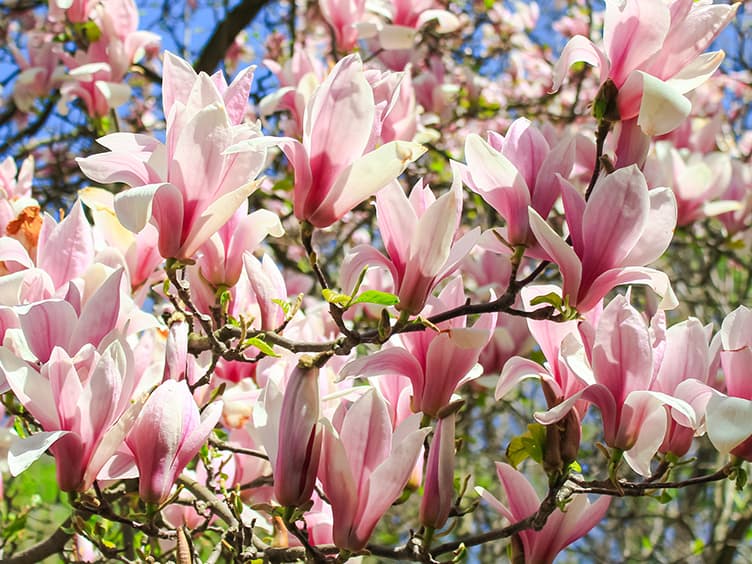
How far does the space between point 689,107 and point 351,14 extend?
4.40 feet

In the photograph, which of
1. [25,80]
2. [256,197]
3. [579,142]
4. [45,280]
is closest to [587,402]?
[45,280]

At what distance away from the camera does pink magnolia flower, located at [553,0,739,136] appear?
986 millimetres

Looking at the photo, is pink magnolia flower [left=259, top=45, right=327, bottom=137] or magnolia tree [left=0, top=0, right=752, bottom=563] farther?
pink magnolia flower [left=259, top=45, right=327, bottom=137]

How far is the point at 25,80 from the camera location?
2314mm

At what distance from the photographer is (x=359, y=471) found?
91 centimetres

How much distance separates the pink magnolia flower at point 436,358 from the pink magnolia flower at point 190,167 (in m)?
0.24

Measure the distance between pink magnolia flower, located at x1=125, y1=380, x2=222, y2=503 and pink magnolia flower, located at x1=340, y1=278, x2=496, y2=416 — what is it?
0.21 m

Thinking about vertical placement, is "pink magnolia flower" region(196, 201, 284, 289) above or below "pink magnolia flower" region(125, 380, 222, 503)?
above

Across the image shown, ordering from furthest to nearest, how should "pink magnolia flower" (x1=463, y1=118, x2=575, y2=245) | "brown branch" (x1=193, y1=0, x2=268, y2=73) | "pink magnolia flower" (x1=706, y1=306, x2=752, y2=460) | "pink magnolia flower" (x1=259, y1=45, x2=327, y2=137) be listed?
"brown branch" (x1=193, y1=0, x2=268, y2=73) → "pink magnolia flower" (x1=259, y1=45, x2=327, y2=137) → "pink magnolia flower" (x1=463, y1=118, x2=575, y2=245) → "pink magnolia flower" (x1=706, y1=306, x2=752, y2=460)

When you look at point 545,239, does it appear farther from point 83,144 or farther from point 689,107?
point 83,144

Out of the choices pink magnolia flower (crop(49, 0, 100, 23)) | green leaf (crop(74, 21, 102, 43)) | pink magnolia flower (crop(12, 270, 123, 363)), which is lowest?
pink magnolia flower (crop(12, 270, 123, 363))

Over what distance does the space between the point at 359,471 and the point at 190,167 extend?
367 millimetres

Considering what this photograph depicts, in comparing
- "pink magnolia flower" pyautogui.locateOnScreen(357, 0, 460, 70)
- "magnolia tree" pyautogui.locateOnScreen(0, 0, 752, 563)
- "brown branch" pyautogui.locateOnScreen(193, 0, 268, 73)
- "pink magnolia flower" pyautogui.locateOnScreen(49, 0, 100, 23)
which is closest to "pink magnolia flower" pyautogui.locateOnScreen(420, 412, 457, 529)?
"magnolia tree" pyautogui.locateOnScreen(0, 0, 752, 563)

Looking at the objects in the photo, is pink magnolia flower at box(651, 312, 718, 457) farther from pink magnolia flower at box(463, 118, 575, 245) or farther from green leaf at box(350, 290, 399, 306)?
green leaf at box(350, 290, 399, 306)
